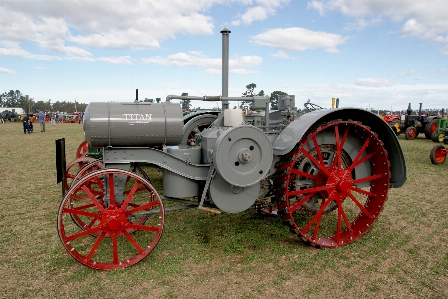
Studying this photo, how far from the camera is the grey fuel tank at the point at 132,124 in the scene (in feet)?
10.8

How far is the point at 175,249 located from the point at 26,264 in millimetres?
1498

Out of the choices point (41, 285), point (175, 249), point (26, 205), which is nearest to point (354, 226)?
point (175, 249)

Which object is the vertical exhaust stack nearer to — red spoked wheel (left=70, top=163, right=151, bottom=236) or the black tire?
red spoked wheel (left=70, top=163, right=151, bottom=236)

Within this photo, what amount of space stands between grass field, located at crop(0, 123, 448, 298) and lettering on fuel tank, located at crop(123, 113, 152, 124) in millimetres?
1418

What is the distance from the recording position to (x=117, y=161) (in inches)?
135

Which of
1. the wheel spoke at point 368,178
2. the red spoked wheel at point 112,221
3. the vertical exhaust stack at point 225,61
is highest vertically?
the vertical exhaust stack at point 225,61

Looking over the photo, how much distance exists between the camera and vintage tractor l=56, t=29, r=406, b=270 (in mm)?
3350

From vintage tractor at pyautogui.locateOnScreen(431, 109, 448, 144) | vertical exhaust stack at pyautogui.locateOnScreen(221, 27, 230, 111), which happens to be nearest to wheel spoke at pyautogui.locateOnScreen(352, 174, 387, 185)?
vertical exhaust stack at pyautogui.locateOnScreen(221, 27, 230, 111)

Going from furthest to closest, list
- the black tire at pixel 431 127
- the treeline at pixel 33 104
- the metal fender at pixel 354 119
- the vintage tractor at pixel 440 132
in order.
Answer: the treeline at pixel 33 104, the black tire at pixel 431 127, the vintage tractor at pixel 440 132, the metal fender at pixel 354 119

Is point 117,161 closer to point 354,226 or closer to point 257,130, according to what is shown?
point 257,130

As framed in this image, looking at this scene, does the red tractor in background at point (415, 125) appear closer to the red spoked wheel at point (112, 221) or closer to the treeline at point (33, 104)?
the red spoked wheel at point (112, 221)

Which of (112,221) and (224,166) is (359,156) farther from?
(112,221)

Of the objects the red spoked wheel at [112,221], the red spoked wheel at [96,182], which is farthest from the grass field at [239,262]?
the red spoked wheel at [96,182]

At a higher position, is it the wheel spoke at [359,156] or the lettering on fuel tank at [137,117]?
the lettering on fuel tank at [137,117]
